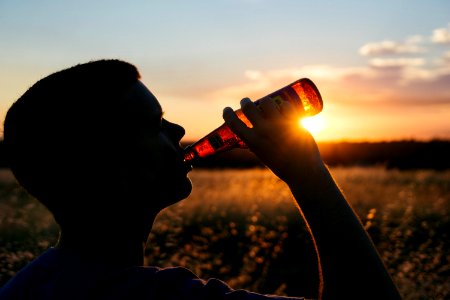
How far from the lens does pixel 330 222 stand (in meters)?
1.04

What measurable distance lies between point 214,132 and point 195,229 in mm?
6094

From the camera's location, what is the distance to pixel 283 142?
42.3 inches

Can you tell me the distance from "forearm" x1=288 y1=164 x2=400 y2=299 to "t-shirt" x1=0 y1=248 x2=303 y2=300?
13 centimetres

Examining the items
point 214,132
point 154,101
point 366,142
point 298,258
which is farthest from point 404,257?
point 366,142

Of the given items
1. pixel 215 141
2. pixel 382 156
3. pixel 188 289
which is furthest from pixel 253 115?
pixel 382 156

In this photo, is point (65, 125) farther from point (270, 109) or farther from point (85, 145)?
point (270, 109)

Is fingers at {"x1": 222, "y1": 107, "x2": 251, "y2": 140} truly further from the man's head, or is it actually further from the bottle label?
the bottle label

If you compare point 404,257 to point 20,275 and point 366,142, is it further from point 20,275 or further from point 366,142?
point 366,142

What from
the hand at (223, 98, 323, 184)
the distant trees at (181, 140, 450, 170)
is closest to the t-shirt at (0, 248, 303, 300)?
the hand at (223, 98, 323, 184)

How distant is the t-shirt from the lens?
1.04 metres

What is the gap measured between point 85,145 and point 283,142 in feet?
1.79

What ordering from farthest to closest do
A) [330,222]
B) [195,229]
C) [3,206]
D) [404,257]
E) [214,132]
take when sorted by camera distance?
[195,229] → [3,206] → [404,257] → [214,132] → [330,222]

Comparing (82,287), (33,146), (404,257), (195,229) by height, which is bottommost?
(404,257)

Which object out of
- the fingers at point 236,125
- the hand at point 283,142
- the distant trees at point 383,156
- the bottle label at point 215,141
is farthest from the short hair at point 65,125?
the distant trees at point 383,156
